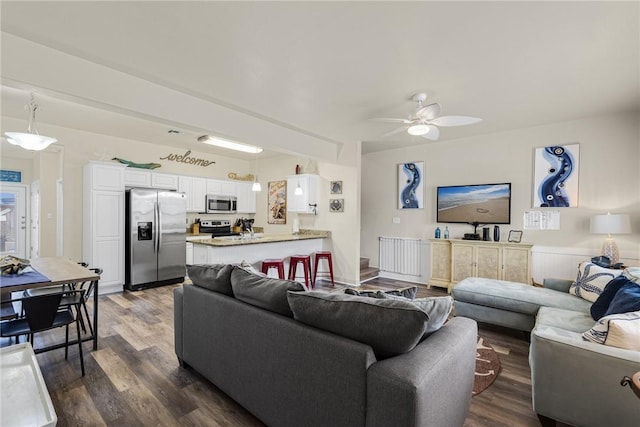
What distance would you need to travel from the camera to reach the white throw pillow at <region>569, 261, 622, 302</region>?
8.80 ft

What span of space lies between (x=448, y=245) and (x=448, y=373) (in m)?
3.87

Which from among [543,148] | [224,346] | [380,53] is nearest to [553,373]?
[224,346]

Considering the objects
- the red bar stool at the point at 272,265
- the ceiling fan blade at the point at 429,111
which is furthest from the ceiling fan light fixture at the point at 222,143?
the ceiling fan blade at the point at 429,111

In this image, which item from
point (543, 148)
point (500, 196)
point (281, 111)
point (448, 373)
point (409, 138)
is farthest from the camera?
point (409, 138)

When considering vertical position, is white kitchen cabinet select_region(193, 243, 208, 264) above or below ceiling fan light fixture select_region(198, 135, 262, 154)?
below

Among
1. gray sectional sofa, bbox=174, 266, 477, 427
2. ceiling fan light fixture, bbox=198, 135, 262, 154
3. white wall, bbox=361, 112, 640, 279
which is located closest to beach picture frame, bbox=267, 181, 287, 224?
ceiling fan light fixture, bbox=198, 135, 262, 154

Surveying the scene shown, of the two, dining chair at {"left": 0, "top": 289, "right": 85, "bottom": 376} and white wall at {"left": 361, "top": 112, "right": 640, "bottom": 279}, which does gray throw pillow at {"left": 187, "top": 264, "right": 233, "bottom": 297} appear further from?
white wall at {"left": 361, "top": 112, "right": 640, "bottom": 279}

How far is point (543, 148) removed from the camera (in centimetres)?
430

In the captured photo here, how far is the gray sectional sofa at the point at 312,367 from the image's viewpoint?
3.78 feet

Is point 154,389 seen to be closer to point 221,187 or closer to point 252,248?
point 252,248

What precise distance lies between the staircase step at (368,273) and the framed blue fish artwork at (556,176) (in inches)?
114

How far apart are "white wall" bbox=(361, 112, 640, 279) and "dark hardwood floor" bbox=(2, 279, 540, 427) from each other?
213cm

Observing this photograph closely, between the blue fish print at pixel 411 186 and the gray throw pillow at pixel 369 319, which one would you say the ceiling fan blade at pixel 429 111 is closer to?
the gray throw pillow at pixel 369 319

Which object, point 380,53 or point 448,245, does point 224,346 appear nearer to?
point 380,53
